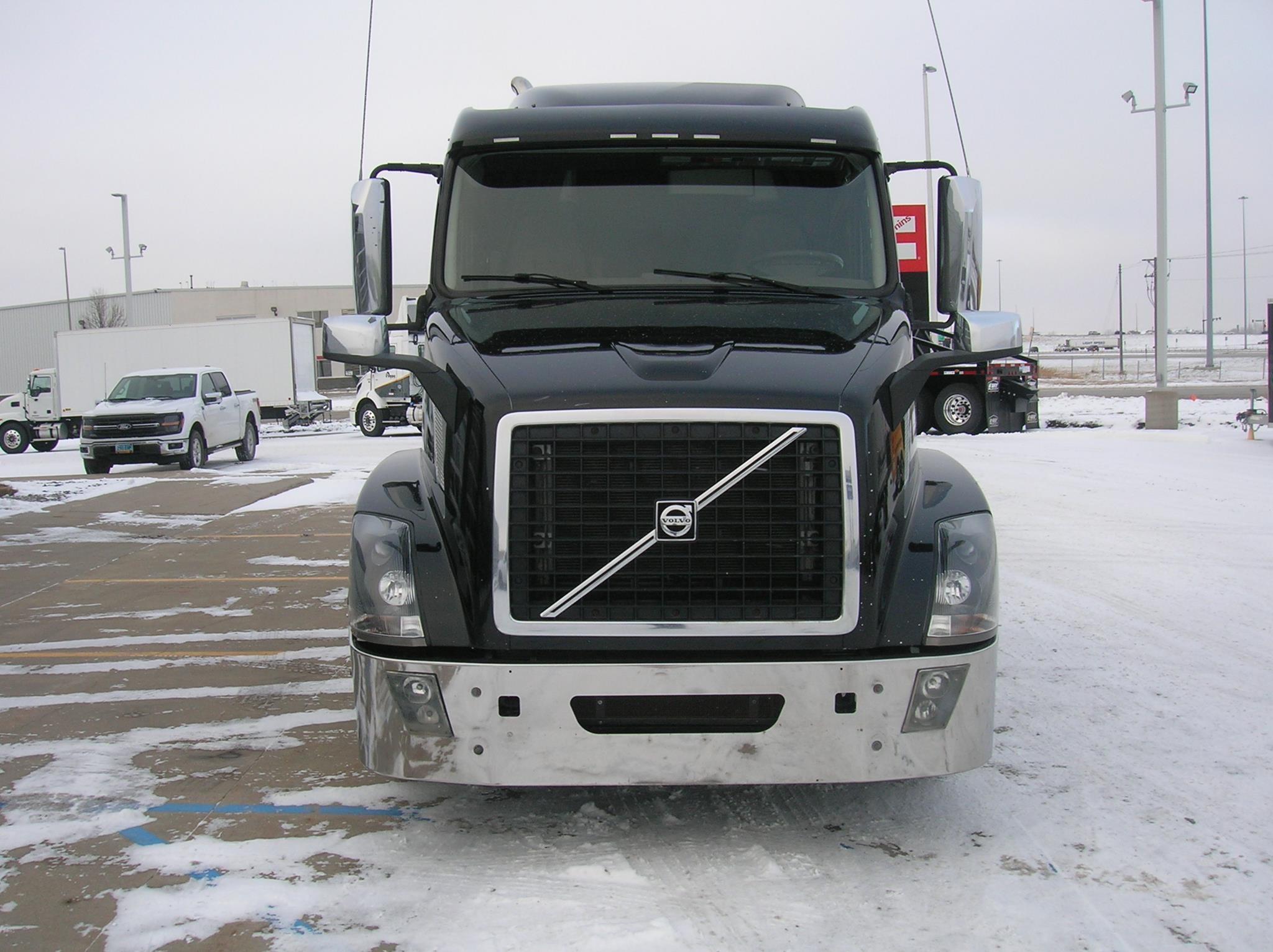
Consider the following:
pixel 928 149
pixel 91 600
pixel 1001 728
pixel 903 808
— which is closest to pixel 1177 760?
pixel 1001 728

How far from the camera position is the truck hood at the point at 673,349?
12.0ft

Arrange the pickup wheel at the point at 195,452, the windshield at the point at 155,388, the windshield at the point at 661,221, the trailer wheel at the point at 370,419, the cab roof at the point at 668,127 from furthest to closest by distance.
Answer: the trailer wheel at the point at 370,419, the windshield at the point at 155,388, the pickup wheel at the point at 195,452, the cab roof at the point at 668,127, the windshield at the point at 661,221

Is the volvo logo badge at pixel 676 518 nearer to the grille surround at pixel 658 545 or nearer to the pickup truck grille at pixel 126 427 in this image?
the grille surround at pixel 658 545

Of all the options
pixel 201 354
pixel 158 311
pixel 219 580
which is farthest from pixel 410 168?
pixel 158 311

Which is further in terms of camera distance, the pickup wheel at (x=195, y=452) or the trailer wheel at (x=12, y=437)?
the trailer wheel at (x=12, y=437)

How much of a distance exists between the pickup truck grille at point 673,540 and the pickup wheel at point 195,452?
18.6 m

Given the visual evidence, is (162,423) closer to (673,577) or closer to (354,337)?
(354,337)

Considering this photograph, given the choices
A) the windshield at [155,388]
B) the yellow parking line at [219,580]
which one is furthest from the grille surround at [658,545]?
the windshield at [155,388]

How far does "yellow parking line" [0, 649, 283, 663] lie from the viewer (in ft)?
21.8

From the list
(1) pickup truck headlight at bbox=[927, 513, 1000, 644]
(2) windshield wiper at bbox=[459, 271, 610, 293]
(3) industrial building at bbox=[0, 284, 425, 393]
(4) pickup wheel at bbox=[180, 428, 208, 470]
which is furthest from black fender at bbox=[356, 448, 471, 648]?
(3) industrial building at bbox=[0, 284, 425, 393]

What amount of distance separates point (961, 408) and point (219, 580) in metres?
16.4

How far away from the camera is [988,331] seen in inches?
192

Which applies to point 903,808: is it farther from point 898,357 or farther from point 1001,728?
point 898,357

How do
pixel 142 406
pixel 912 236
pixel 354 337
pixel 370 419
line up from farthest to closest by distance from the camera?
pixel 370 419
pixel 142 406
pixel 912 236
pixel 354 337
